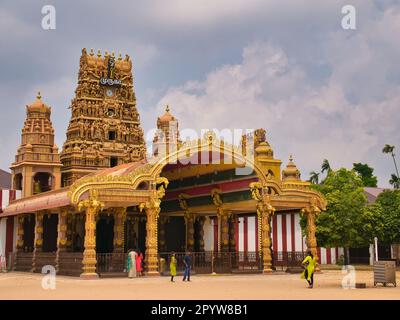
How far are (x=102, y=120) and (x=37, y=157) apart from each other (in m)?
10.1

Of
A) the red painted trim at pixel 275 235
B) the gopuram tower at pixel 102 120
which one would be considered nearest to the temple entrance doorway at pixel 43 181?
the gopuram tower at pixel 102 120

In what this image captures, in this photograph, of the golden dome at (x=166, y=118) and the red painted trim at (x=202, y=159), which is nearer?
the red painted trim at (x=202, y=159)

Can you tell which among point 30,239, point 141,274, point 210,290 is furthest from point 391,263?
point 30,239

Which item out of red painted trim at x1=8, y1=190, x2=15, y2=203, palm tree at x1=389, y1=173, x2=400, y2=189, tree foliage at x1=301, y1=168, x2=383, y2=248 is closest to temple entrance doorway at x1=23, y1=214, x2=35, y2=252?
red painted trim at x1=8, y1=190, x2=15, y2=203

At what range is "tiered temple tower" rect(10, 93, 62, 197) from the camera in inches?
1855

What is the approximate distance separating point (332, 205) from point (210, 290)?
28399mm

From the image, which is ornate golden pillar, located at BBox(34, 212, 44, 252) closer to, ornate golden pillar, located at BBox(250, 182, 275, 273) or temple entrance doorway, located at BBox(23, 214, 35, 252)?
temple entrance doorway, located at BBox(23, 214, 35, 252)

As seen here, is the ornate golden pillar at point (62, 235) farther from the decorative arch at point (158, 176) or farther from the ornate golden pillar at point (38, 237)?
the ornate golden pillar at point (38, 237)

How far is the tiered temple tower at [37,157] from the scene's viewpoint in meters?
47.1

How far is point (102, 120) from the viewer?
187ft

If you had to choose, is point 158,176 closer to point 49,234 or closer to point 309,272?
point 309,272

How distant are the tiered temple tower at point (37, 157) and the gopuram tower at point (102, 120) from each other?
4.05 metres
